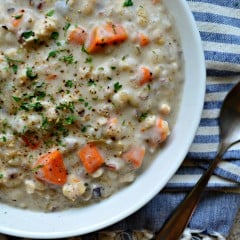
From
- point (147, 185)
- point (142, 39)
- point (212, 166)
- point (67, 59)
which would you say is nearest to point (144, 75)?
point (142, 39)

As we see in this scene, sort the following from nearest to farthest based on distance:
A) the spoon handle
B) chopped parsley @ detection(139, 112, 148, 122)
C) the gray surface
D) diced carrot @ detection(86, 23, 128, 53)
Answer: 1. diced carrot @ detection(86, 23, 128, 53)
2. chopped parsley @ detection(139, 112, 148, 122)
3. the spoon handle
4. the gray surface

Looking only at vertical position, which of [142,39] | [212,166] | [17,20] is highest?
[17,20]

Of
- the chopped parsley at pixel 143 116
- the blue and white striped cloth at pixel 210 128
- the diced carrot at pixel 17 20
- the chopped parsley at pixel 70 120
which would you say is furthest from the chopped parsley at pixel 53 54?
the blue and white striped cloth at pixel 210 128

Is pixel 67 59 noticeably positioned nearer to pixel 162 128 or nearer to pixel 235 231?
pixel 162 128

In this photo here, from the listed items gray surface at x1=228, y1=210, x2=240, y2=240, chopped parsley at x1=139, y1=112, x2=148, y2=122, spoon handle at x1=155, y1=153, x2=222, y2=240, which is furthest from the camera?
gray surface at x1=228, y1=210, x2=240, y2=240

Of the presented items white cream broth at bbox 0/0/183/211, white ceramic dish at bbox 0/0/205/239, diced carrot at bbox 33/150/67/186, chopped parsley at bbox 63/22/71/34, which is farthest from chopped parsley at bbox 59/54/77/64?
white ceramic dish at bbox 0/0/205/239

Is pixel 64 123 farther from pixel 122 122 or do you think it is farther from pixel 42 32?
pixel 42 32

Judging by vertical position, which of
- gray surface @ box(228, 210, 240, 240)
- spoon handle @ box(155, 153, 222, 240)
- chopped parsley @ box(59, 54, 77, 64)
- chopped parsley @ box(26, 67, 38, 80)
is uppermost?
chopped parsley @ box(59, 54, 77, 64)

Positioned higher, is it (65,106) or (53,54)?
(53,54)

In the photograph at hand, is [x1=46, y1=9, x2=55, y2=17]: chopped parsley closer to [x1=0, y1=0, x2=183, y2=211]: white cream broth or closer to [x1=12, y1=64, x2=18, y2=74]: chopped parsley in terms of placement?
[x1=0, y1=0, x2=183, y2=211]: white cream broth
